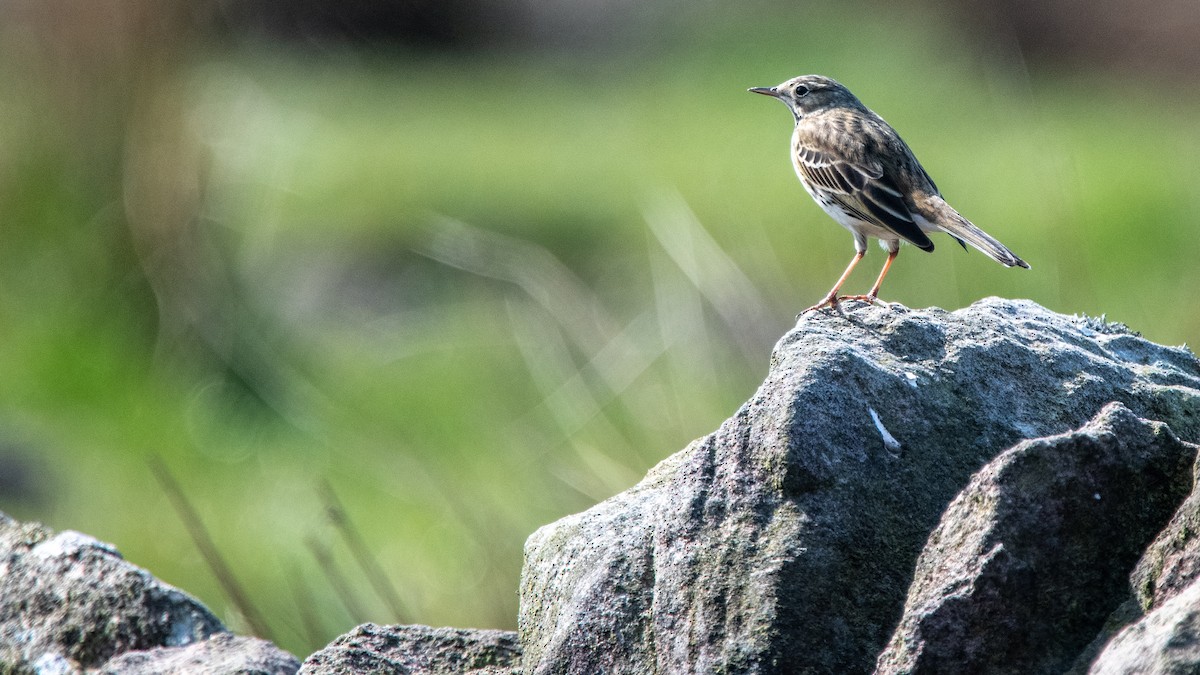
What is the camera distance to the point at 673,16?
69.1ft

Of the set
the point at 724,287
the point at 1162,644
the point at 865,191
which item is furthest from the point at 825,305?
the point at 724,287

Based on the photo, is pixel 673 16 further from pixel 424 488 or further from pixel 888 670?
pixel 888 670

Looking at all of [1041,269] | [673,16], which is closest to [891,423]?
[1041,269]

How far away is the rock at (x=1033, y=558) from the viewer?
8.91 feet

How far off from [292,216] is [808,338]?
9.86 m

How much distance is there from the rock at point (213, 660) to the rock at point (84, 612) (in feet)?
0.20

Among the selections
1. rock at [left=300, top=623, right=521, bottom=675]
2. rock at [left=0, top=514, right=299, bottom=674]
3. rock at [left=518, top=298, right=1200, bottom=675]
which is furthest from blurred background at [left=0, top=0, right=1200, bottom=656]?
rock at [left=518, top=298, right=1200, bottom=675]

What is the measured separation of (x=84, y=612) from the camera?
3953 mm

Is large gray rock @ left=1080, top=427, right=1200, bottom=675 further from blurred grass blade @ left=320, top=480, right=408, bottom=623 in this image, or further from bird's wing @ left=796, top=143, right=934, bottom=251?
blurred grass blade @ left=320, top=480, right=408, bottom=623

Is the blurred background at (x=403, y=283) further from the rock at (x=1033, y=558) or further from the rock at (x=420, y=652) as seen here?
the rock at (x=1033, y=558)

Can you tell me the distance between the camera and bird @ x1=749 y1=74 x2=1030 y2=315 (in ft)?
16.3

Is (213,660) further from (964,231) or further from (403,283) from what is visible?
(403,283)

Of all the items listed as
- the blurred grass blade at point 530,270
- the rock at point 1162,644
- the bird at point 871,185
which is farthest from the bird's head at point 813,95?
the rock at point 1162,644

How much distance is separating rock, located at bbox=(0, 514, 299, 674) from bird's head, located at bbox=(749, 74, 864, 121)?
3116 mm
